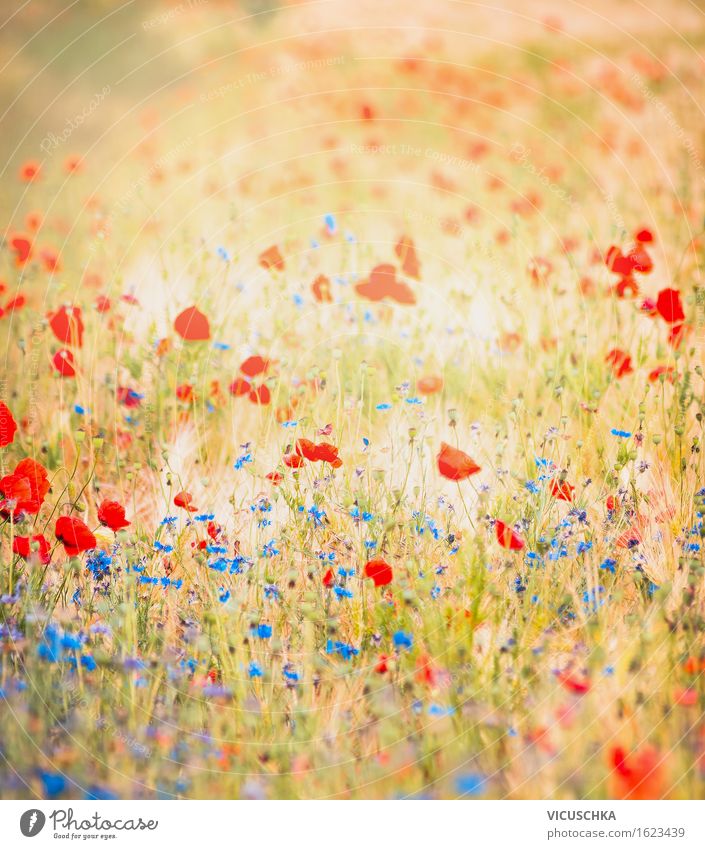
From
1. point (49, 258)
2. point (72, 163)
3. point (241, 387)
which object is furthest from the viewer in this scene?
point (72, 163)

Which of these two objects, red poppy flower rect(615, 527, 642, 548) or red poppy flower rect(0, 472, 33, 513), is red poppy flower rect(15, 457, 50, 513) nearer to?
red poppy flower rect(0, 472, 33, 513)

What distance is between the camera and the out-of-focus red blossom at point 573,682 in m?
2.07

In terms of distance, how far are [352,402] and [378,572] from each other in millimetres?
811

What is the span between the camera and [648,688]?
214cm

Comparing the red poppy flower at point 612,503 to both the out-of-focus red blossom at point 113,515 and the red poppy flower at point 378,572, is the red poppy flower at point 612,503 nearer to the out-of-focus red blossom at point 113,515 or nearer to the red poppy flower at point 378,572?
the red poppy flower at point 378,572

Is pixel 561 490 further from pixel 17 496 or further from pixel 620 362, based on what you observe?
pixel 17 496

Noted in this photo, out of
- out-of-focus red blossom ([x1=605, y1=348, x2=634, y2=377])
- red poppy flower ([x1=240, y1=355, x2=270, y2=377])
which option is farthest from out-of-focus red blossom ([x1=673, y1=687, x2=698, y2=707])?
red poppy flower ([x1=240, y1=355, x2=270, y2=377])

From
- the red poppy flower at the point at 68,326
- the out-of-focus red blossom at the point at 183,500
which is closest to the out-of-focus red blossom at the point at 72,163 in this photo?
the red poppy flower at the point at 68,326

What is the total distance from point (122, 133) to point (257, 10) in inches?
40.5

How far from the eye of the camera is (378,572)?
235 centimetres

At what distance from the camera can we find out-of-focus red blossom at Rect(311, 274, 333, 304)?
341 cm

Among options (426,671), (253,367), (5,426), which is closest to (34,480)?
(5,426)

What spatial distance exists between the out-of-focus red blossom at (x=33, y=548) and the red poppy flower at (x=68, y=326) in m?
0.85
